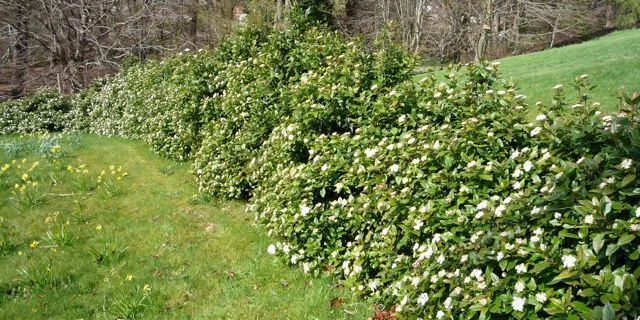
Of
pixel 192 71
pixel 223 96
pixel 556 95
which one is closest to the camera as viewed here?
pixel 556 95

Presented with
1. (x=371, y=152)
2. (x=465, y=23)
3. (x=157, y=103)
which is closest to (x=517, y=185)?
(x=371, y=152)

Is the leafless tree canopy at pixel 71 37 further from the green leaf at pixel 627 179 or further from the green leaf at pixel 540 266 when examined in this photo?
the green leaf at pixel 627 179

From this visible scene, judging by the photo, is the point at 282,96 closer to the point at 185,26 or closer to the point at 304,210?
the point at 304,210

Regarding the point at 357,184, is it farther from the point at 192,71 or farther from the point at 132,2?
the point at 132,2

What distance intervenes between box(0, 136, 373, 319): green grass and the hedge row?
1.04ft

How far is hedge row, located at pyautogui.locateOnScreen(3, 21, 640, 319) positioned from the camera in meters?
2.24

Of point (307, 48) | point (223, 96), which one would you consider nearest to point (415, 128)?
point (307, 48)

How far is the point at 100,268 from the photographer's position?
14.5 ft

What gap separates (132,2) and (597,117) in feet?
78.6

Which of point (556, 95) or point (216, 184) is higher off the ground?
point (556, 95)

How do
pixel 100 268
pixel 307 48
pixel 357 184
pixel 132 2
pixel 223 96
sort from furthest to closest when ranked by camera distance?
pixel 132 2, pixel 223 96, pixel 307 48, pixel 100 268, pixel 357 184

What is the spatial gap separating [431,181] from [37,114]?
1407 cm

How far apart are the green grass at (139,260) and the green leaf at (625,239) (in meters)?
1.94

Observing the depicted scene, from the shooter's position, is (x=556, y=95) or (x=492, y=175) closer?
(x=492, y=175)
